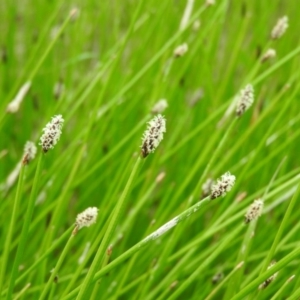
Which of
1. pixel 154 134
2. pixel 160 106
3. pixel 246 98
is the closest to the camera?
pixel 154 134

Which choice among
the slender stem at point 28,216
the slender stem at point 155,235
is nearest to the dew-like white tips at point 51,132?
the slender stem at point 28,216

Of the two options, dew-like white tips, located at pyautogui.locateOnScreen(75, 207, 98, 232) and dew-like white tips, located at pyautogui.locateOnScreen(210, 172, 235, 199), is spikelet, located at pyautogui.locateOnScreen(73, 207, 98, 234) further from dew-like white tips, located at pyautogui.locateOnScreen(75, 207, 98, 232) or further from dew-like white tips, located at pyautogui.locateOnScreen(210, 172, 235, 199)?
dew-like white tips, located at pyautogui.locateOnScreen(210, 172, 235, 199)

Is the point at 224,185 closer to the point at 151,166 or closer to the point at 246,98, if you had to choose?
the point at 246,98

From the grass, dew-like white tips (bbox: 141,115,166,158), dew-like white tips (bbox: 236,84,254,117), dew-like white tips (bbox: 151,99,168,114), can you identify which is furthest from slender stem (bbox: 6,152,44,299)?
dew-like white tips (bbox: 151,99,168,114)

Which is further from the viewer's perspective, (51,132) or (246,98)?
(246,98)

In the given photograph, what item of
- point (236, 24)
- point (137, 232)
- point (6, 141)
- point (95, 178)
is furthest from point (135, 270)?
point (236, 24)

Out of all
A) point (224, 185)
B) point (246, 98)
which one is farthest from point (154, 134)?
point (246, 98)
